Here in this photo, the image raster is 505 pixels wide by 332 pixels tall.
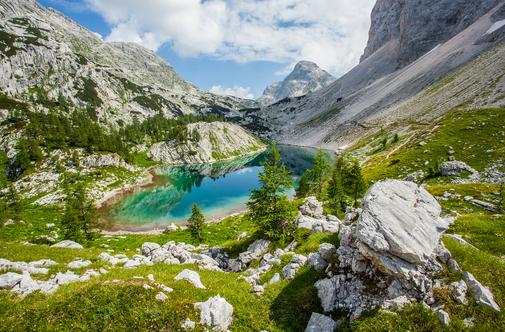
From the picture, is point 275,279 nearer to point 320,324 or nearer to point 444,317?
point 320,324

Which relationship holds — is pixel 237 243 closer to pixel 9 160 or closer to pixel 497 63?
pixel 9 160

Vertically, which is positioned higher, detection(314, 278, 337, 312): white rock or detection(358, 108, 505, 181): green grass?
detection(314, 278, 337, 312): white rock

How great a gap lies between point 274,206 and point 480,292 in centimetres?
1934

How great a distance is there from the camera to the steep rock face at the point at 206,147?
149m

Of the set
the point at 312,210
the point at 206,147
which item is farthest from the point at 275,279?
the point at 206,147

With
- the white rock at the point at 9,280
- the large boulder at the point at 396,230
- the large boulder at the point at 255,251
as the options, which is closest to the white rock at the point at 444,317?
the large boulder at the point at 396,230

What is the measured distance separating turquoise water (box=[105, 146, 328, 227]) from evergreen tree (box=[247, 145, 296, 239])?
40.0m

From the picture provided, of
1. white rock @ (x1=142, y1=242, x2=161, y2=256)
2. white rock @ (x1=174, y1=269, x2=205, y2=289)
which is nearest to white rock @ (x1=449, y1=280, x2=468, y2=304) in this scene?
white rock @ (x1=174, y1=269, x2=205, y2=289)

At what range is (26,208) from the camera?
66000 millimetres

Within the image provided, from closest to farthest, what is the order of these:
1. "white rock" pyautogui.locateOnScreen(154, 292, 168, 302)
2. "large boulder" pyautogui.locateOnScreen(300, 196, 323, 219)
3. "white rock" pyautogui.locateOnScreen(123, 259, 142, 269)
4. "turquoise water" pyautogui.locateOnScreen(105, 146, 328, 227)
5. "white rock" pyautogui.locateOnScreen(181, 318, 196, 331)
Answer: "white rock" pyautogui.locateOnScreen(181, 318, 196, 331) → "white rock" pyautogui.locateOnScreen(154, 292, 168, 302) → "white rock" pyautogui.locateOnScreen(123, 259, 142, 269) → "large boulder" pyautogui.locateOnScreen(300, 196, 323, 219) → "turquoise water" pyautogui.locateOnScreen(105, 146, 328, 227)

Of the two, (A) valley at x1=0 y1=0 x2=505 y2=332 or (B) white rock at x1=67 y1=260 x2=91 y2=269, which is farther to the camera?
(B) white rock at x1=67 y1=260 x2=91 y2=269

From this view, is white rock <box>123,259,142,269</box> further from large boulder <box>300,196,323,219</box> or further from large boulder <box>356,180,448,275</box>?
large boulder <box>300,196,323,219</box>

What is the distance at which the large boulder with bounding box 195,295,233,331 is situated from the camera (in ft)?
42.8

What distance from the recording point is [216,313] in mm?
13273
